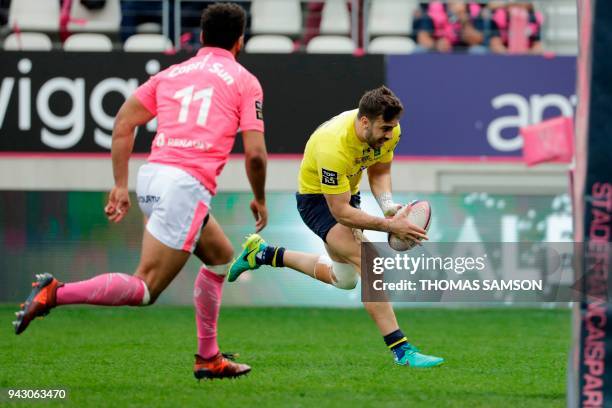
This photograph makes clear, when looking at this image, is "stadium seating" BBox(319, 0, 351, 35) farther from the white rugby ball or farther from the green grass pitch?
the white rugby ball

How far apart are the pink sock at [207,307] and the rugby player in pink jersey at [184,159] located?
150mm

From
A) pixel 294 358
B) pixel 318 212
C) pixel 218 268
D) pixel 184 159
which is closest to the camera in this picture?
pixel 184 159

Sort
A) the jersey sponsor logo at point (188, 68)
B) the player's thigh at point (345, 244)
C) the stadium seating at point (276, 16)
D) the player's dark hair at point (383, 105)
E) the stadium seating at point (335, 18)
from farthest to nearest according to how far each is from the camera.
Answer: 1. the stadium seating at point (335, 18)
2. the stadium seating at point (276, 16)
3. the player's thigh at point (345, 244)
4. the player's dark hair at point (383, 105)
5. the jersey sponsor logo at point (188, 68)

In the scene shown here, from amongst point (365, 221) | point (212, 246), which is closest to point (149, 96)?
point (212, 246)

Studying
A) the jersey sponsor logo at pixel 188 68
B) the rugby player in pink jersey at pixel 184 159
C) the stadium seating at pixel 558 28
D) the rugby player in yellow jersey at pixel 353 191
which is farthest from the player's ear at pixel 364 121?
the stadium seating at pixel 558 28

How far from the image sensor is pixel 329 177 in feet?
24.2

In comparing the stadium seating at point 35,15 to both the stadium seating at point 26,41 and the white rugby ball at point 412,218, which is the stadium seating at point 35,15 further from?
the white rugby ball at point 412,218

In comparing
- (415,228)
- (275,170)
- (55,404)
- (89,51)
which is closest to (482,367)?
(415,228)

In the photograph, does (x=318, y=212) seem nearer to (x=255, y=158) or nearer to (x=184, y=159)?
(x=255, y=158)

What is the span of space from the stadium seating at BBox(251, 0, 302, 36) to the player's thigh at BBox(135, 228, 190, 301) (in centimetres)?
819

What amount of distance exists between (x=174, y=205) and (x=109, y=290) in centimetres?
55

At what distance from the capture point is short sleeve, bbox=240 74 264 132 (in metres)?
6.33

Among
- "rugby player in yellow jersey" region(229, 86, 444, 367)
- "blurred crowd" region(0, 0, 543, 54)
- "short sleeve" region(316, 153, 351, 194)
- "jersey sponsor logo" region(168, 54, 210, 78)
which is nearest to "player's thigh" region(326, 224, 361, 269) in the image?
"rugby player in yellow jersey" region(229, 86, 444, 367)

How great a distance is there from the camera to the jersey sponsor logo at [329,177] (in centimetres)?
735
